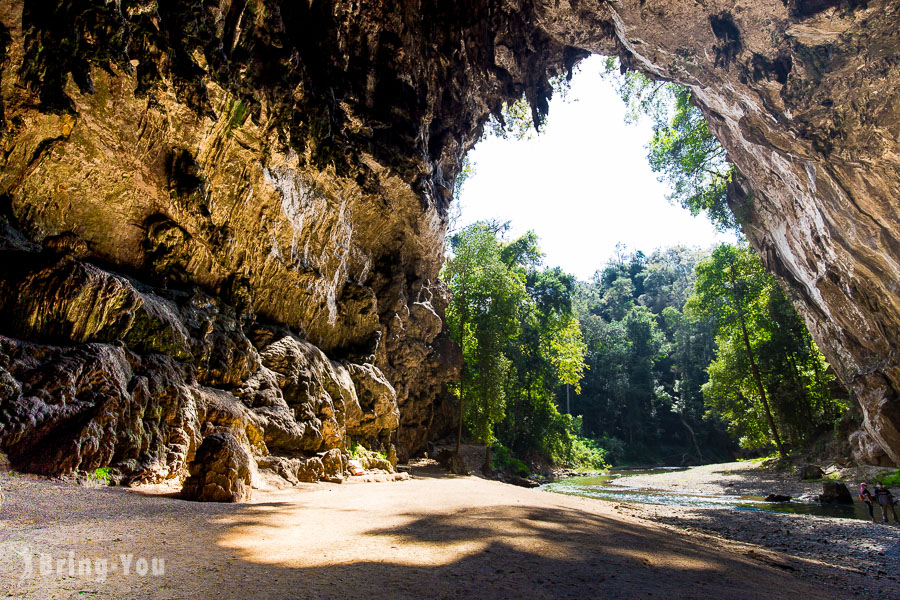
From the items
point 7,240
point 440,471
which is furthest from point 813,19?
point 440,471

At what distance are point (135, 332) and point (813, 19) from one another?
16.6m

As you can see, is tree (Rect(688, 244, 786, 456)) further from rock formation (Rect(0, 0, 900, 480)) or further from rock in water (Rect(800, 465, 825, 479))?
rock formation (Rect(0, 0, 900, 480))

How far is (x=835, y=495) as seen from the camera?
11.1 meters

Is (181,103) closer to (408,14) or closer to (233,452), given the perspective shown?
(233,452)


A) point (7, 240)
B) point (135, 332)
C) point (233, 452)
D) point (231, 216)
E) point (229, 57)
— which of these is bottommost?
point (233, 452)

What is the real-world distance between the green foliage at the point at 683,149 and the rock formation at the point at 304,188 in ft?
9.45

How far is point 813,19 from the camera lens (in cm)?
1050

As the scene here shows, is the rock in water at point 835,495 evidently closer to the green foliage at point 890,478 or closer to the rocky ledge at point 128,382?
the green foliage at point 890,478

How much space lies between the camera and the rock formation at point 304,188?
215 inches

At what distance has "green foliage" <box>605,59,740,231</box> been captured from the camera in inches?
786

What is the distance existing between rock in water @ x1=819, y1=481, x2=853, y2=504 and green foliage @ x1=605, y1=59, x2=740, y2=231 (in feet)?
41.6

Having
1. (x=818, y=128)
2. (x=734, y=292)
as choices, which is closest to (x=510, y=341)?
(x=734, y=292)

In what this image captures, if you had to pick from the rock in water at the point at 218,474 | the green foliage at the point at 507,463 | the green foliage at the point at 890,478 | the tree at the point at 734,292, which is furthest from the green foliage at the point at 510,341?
the rock in water at the point at 218,474

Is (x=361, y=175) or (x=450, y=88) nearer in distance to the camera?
(x=361, y=175)
